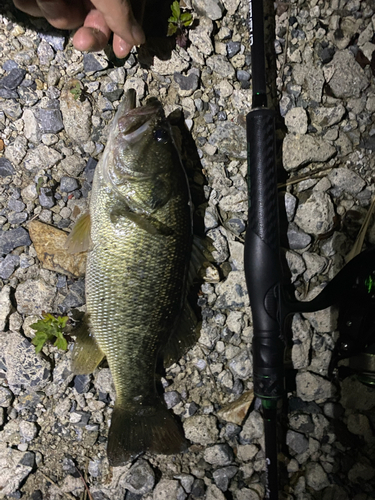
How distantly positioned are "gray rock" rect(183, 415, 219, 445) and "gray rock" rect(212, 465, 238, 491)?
7.9 inches

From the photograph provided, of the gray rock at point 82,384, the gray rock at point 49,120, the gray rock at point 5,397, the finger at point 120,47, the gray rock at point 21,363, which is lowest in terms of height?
the gray rock at point 5,397

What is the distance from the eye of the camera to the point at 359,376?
2266mm

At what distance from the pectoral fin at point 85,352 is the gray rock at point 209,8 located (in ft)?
7.49

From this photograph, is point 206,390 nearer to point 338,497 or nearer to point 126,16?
point 338,497

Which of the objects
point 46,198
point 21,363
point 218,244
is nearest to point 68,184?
point 46,198

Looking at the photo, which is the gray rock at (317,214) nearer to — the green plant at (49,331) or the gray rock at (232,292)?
the gray rock at (232,292)

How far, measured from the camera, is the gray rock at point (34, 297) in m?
2.57

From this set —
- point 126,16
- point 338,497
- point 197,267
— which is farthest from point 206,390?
point 126,16

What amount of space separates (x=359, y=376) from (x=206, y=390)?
40.1 inches

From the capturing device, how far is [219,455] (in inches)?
99.9

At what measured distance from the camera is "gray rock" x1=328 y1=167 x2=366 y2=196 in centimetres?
257

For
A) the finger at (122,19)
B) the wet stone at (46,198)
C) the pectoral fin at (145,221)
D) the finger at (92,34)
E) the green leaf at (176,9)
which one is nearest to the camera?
the finger at (122,19)

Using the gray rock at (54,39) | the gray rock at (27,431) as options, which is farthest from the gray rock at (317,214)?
the gray rock at (27,431)

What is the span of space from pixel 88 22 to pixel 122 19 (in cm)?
36
